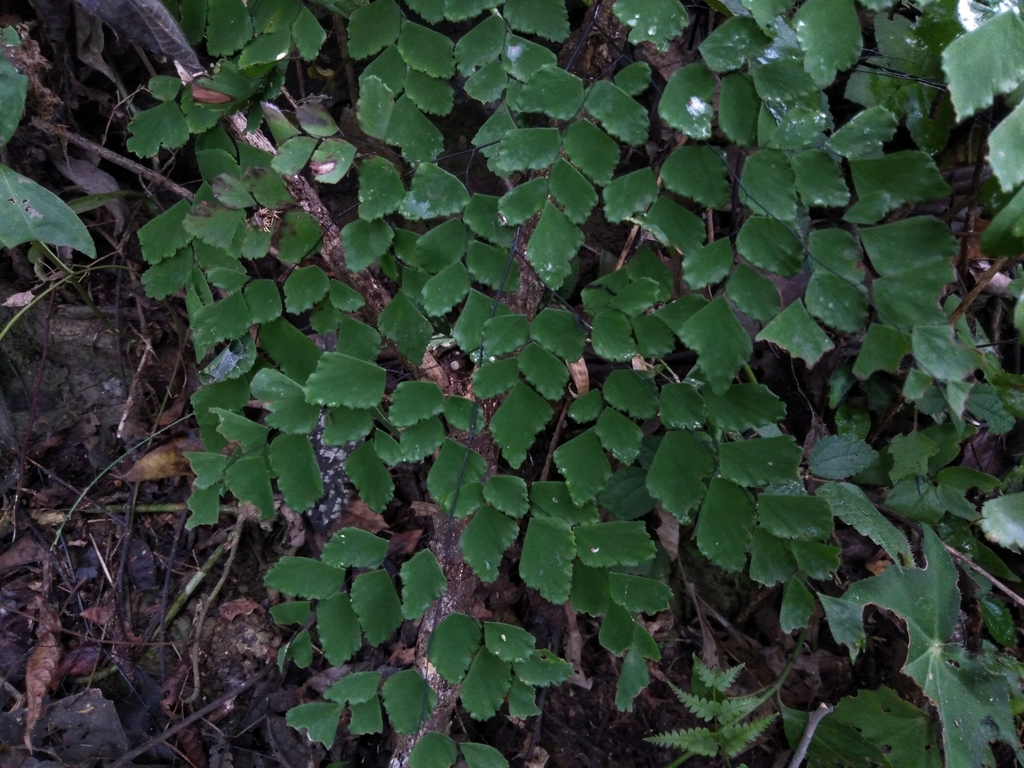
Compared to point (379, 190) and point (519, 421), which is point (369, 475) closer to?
point (519, 421)

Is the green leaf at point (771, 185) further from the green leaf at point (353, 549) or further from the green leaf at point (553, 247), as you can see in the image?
the green leaf at point (353, 549)

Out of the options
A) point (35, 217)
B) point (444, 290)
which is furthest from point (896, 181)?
point (35, 217)

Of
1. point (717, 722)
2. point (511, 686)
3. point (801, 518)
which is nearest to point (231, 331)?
point (511, 686)

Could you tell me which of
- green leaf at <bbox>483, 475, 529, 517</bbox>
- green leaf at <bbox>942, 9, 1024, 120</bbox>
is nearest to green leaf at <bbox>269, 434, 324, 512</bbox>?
green leaf at <bbox>483, 475, 529, 517</bbox>

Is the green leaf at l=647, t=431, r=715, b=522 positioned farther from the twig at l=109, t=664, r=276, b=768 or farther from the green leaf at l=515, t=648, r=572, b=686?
the twig at l=109, t=664, r=276, b=768

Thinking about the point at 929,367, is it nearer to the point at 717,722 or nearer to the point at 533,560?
the point at 533,560

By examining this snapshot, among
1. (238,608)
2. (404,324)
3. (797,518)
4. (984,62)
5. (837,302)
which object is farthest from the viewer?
(238,608)
